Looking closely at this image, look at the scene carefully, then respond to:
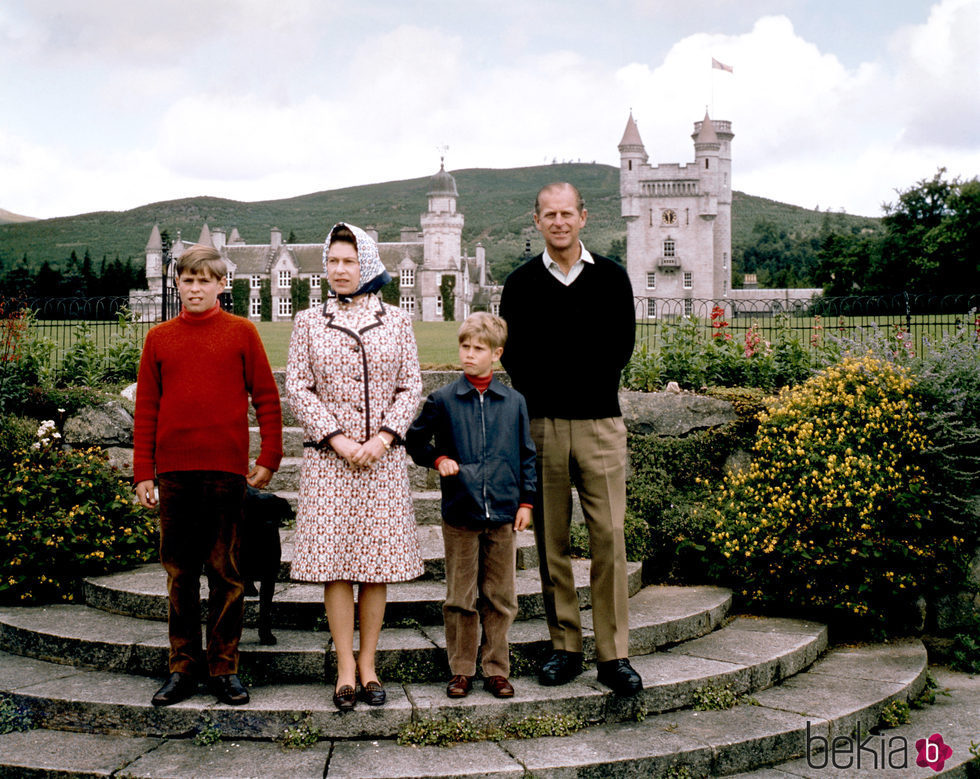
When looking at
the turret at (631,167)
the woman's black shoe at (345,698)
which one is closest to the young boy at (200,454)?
the woman's black shoe at (345,698)

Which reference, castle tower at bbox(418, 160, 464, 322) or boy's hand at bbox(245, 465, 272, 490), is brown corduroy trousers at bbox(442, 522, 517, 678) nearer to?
boy's hand at bbox(245, 465, 272, 490)

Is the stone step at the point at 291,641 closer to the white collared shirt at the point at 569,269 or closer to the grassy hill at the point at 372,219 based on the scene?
the white collared shirt at the point at 569,269

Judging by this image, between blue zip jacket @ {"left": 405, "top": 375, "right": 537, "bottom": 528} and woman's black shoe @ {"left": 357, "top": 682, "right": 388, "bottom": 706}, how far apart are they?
0.88m

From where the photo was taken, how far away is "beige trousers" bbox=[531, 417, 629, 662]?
14.3 ft

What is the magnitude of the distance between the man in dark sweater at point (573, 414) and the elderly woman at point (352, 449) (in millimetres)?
715

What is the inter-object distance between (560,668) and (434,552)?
143 centimetres

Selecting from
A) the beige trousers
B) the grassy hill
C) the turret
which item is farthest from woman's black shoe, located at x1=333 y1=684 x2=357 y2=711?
the grassy hill

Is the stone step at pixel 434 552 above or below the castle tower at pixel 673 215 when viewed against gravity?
below

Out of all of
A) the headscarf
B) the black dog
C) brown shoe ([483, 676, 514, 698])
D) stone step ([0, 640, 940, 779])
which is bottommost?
stone step ([0, 640, 940, 779])

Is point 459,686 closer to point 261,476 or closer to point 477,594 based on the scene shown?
point 477,594

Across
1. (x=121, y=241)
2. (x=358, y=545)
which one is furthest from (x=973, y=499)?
(x=121, y=241)

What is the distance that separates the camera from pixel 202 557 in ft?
13.6

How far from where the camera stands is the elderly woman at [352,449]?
3932 millimetres

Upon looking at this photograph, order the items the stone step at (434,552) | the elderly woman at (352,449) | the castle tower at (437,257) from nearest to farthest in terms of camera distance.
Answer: the elderly woman at (352,449) → the stone step at (434,552) → the castle tower at (437,257)
